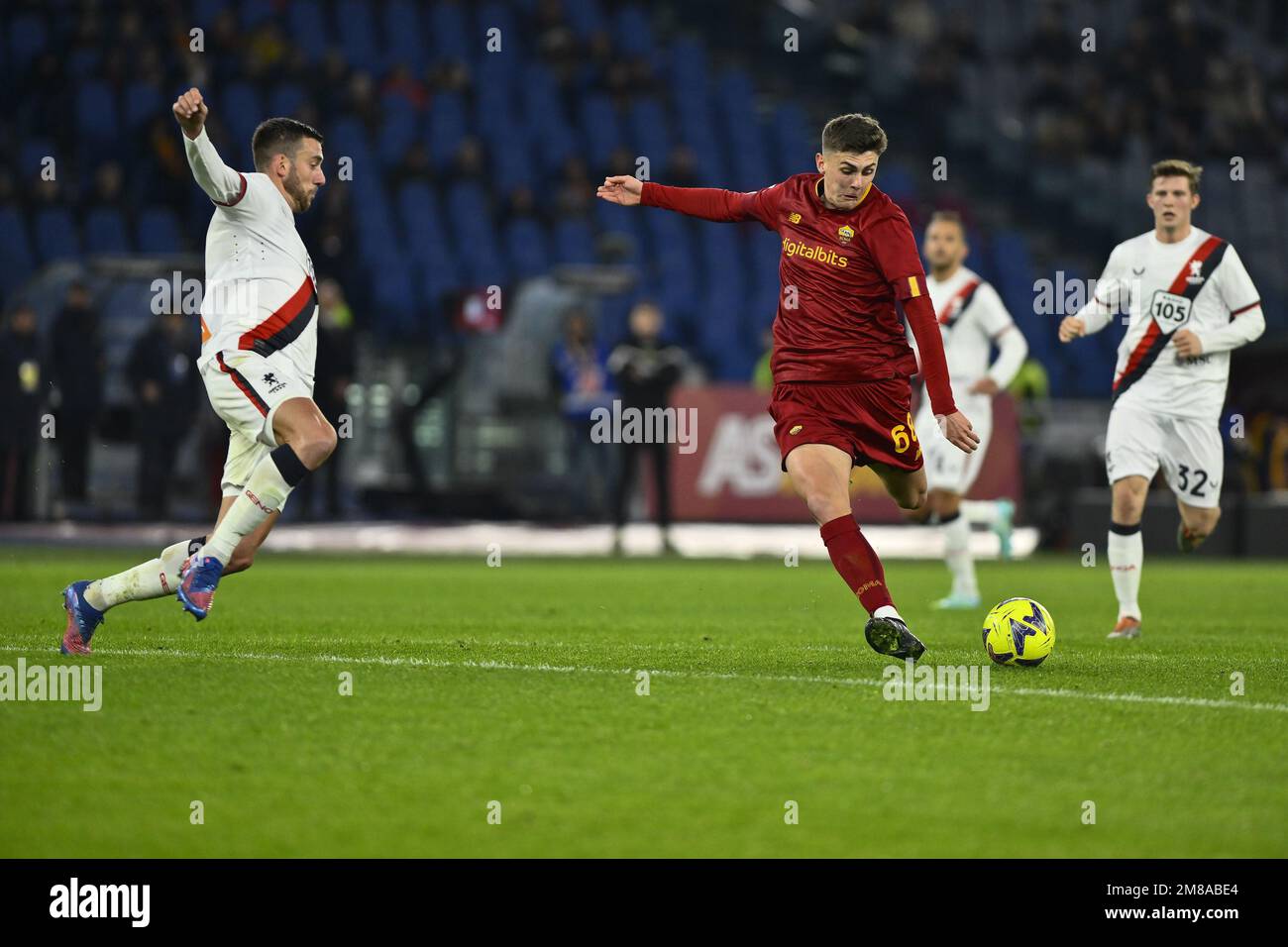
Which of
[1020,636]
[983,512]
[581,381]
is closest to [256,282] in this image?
[1020,636]

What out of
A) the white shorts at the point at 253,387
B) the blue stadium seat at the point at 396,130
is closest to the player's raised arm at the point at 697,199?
the white shorts at the point at 253,387

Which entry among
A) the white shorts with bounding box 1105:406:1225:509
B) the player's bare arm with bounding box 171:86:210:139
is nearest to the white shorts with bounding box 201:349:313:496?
the player's bare arm with bounding box 171:86:210:139

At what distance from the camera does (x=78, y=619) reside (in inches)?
270

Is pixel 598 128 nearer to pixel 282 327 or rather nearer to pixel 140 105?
pixel 140 105

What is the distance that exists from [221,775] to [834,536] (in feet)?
10.1

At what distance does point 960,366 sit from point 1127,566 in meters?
2.44

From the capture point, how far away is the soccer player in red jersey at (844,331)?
7152 millimetres

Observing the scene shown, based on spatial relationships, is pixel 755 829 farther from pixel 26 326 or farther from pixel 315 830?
pixel 26 326

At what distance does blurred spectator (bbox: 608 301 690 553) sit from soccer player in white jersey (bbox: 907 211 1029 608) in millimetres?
6199

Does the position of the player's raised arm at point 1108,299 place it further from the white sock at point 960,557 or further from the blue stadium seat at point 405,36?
the blue stadium seat at point 405,36

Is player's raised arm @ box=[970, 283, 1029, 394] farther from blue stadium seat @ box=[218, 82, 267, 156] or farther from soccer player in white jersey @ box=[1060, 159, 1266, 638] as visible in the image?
blue stadium seat @ box=[218, 82, 267, 156]

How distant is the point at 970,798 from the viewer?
4559 mm

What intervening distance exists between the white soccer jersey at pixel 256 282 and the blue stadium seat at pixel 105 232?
14728 mm
